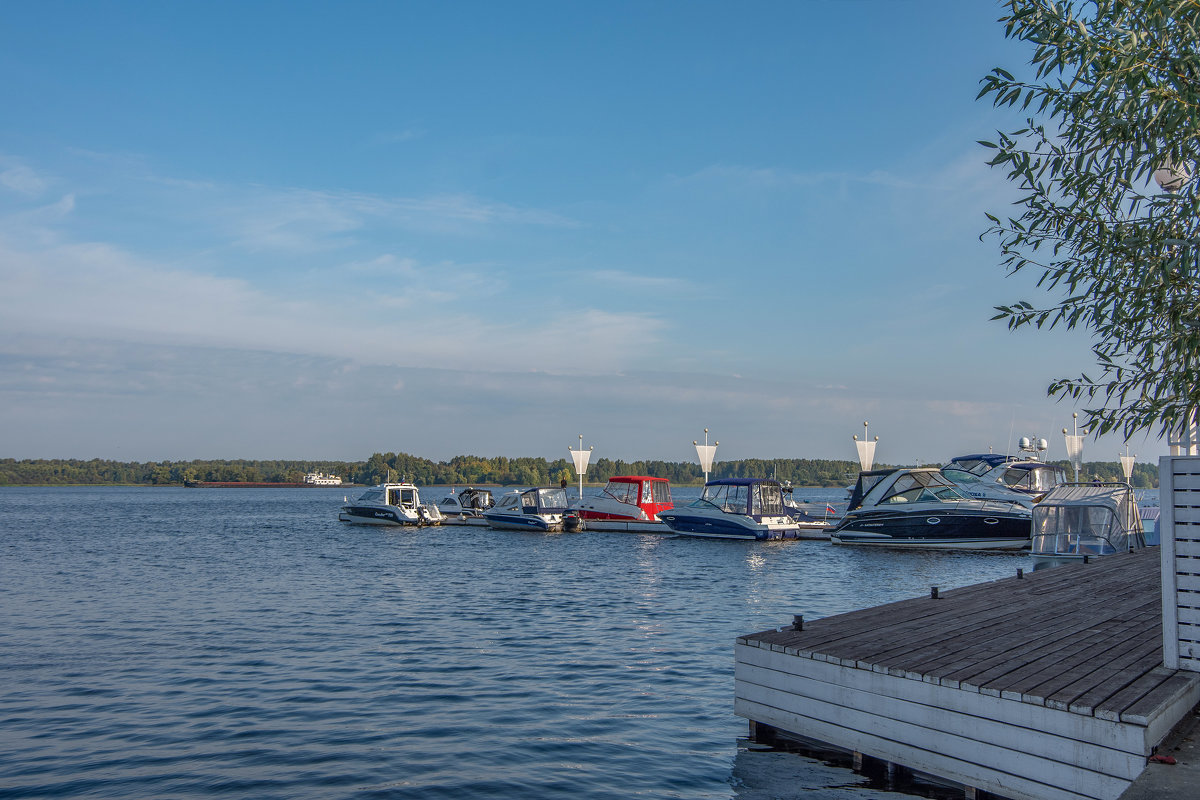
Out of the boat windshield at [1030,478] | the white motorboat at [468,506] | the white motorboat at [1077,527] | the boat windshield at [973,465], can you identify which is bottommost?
the white motorboat at [468,506]

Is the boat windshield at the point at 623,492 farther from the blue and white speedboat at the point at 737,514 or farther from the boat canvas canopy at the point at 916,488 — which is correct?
the boat canvas canopy at the point at 916,488

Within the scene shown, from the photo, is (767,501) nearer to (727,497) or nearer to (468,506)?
(727,497)

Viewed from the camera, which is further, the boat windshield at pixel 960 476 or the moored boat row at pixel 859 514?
the boat windshield at pixel 960 476

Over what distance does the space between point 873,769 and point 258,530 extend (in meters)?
55.1

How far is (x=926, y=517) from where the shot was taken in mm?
34500

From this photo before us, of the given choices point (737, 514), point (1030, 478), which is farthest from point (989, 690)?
point (1030, 478)

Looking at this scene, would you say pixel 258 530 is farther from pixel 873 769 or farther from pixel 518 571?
pixel 873 769

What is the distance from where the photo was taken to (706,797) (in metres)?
8.23

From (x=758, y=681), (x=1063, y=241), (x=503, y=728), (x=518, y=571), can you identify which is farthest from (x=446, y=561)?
(x=1063, y=241)

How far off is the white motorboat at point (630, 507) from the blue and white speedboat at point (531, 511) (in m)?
1.25

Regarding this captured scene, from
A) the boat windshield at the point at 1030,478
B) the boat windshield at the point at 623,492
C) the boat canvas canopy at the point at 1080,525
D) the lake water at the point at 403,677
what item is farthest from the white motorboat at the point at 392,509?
the boat canvas canopy at the point at 1080,525

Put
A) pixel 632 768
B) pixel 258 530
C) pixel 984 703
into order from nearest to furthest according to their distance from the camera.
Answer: pixel 984 703 → pixel 632 768 → pixel 258 530

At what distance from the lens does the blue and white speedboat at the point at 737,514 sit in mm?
40469

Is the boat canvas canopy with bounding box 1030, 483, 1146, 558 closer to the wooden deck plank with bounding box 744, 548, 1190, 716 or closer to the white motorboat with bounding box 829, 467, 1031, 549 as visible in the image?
the wooden deck plank with bounding box 744, 548, 1190, 716
